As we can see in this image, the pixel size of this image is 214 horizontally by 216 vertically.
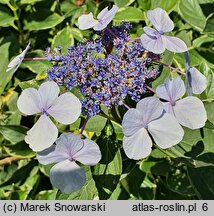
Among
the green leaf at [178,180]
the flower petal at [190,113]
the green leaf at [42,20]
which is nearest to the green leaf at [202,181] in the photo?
the green leaf at [178,180]

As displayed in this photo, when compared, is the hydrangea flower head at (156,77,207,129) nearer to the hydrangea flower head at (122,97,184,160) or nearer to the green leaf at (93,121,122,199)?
the hydrangea flower head at (122,97,184,160)

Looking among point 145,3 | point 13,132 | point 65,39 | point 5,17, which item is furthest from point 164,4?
point 13,132

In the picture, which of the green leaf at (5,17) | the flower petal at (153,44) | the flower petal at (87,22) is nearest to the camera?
the flower petal at (153,44)

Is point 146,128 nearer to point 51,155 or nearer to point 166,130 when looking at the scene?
point 166,130

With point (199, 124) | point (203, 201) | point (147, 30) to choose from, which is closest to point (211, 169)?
point (203, 201)

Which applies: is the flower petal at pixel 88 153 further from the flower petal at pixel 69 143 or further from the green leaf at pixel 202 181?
the green leaf at pixel 202 181

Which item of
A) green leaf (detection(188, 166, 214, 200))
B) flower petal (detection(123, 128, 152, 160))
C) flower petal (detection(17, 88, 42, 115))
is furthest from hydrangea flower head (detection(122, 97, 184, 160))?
green leaf (detection(188, 166, 214, 200))
